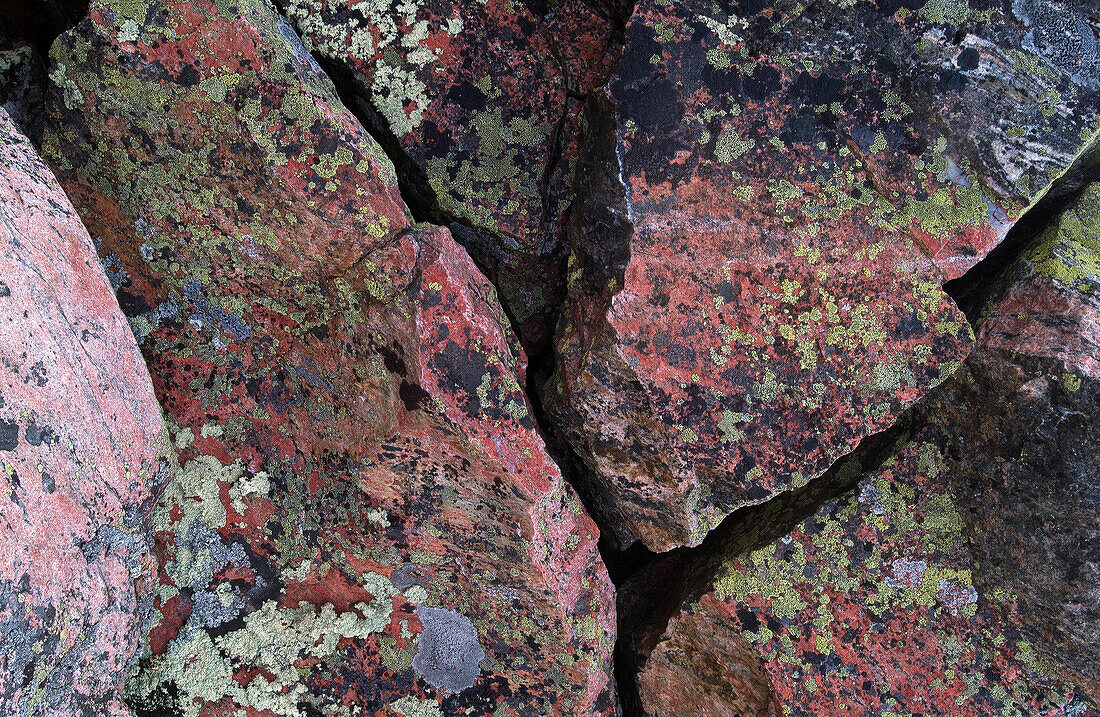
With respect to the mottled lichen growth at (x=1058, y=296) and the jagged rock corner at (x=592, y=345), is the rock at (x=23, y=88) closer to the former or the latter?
the jagged rock corner at (x=592, y=345)

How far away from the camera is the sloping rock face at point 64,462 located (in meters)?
2.54

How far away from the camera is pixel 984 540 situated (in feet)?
12.2

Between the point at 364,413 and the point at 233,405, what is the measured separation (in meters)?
0.84

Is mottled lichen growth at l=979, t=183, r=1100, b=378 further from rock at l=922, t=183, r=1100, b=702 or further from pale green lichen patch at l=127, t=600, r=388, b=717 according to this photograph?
pale green lichen patch at l=127, t=600, r=388, b=717

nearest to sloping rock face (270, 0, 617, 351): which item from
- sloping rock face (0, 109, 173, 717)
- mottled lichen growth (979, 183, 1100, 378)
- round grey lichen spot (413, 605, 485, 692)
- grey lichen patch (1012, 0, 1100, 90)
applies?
sloping rock face (0, 109, 173, 717)

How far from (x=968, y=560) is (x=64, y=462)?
4560mm

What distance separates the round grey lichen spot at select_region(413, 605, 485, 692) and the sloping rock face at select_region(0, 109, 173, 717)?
4.78 ft

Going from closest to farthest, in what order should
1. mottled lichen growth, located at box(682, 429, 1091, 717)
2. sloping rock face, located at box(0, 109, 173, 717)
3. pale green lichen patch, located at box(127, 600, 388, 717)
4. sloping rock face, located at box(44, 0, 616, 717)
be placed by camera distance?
sloping rock face, located at box(0, 109, 173, 717) → sloping rock face, located at box(44, 0, 616, 717) → pale green lichen patch, located at box(127, 600, 388, 717) → mottled lichen growth, located at box(682, 429, 1091, 717)

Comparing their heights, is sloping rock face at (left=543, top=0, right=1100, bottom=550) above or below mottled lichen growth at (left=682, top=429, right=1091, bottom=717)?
above

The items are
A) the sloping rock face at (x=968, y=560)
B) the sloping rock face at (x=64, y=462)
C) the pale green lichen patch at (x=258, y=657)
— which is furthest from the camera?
the pale green lichen patch at (x=258, y=657)

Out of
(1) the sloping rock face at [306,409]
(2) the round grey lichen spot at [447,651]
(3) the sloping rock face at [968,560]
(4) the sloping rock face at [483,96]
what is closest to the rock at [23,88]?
(1) the sloping rock face at [306,409]

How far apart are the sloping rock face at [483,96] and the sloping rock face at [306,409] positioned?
408 millimetres

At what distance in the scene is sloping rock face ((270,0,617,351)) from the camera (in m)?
3.93

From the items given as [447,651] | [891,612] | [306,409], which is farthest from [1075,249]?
[306,409]
